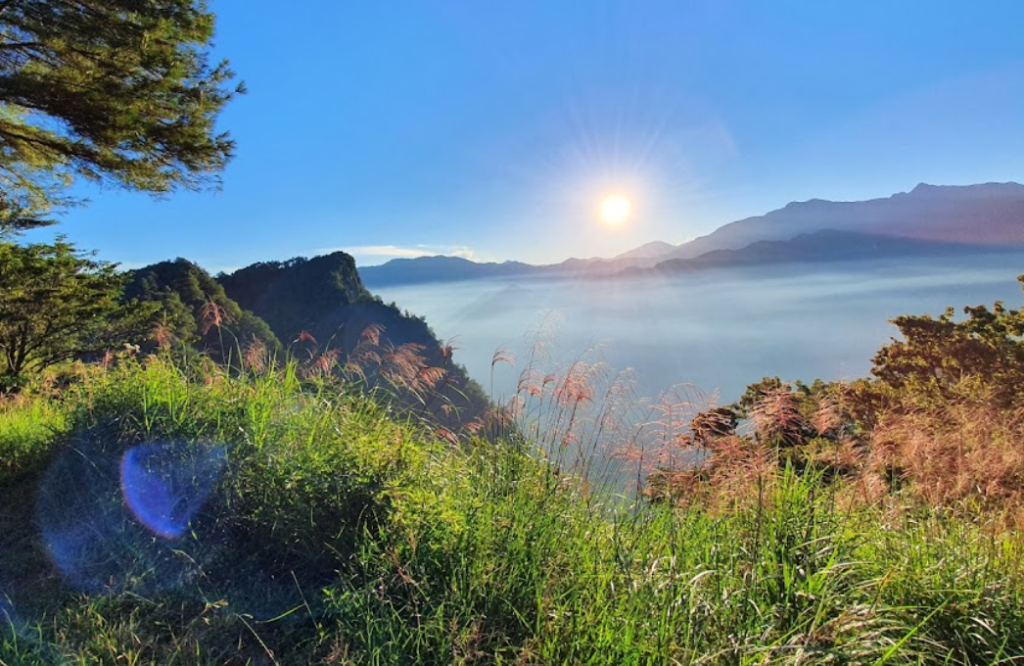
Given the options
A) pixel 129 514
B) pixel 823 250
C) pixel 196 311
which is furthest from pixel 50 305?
pixel 823 250

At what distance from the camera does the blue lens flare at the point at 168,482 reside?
8.07ft

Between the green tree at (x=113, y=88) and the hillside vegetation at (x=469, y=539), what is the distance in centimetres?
616

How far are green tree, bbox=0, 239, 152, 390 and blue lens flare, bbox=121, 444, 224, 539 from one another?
9969 millimetres

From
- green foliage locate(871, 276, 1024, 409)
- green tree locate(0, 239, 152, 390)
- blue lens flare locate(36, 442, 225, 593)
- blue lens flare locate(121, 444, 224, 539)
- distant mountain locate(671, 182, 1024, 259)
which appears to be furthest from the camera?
distant mountain locate(671, 182, 1024, 259)

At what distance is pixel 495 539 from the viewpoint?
7.16ft

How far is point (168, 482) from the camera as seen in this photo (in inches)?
100

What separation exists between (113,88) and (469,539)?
8.83m

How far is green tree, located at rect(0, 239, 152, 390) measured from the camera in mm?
10688

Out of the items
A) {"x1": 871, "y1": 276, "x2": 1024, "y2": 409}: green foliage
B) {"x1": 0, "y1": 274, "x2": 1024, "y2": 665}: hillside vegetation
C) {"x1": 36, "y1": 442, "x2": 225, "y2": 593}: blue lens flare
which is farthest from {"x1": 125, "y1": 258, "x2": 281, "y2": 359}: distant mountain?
{"x1": 871, "y1": 276, "x2": 1024, "y2": 409}: green foliage

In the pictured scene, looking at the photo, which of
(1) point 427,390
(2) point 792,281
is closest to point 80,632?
(1) point 427,390

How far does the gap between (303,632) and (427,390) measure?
1740mm

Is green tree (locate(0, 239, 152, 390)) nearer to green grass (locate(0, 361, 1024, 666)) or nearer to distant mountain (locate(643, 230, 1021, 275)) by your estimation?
green grass (locate(0, 361, 1024, 666))

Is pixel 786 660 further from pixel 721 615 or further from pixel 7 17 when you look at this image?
pixel 7 17

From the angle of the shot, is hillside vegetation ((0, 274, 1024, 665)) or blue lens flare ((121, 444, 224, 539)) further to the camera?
blue lens flare ((121, 444, 224, 539))
